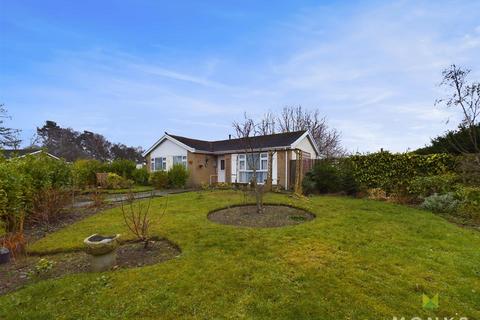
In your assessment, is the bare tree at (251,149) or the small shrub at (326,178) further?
the small shrub at (326,178)

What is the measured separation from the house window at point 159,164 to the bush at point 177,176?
3.63 m

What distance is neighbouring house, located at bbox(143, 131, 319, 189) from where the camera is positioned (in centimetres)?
1717

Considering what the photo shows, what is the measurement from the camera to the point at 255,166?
1734 centimetres

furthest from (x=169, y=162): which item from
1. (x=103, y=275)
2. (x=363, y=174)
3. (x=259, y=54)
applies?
(x=103, y=275)

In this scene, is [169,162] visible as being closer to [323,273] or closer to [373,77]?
[373,77]

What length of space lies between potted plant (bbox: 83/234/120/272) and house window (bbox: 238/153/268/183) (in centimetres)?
1268

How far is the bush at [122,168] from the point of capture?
2153cm

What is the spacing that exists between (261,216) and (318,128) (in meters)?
27.7

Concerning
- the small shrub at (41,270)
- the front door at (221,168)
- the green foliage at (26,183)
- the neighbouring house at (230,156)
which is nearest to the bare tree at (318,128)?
the neighbouring house at (230,156)

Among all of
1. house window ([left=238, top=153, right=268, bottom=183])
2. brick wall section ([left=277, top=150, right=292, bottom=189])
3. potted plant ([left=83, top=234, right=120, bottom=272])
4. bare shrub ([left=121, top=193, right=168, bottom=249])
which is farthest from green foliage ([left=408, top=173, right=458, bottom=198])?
potted plant ([left=83, top=234, right=120, bottom=272])

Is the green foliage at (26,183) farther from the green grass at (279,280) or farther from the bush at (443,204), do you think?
the bush at (443,204)

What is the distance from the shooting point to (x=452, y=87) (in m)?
12.7

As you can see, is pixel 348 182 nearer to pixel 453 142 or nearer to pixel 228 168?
pixel 453 142

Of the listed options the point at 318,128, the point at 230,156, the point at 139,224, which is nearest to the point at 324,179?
the point at 230,156
